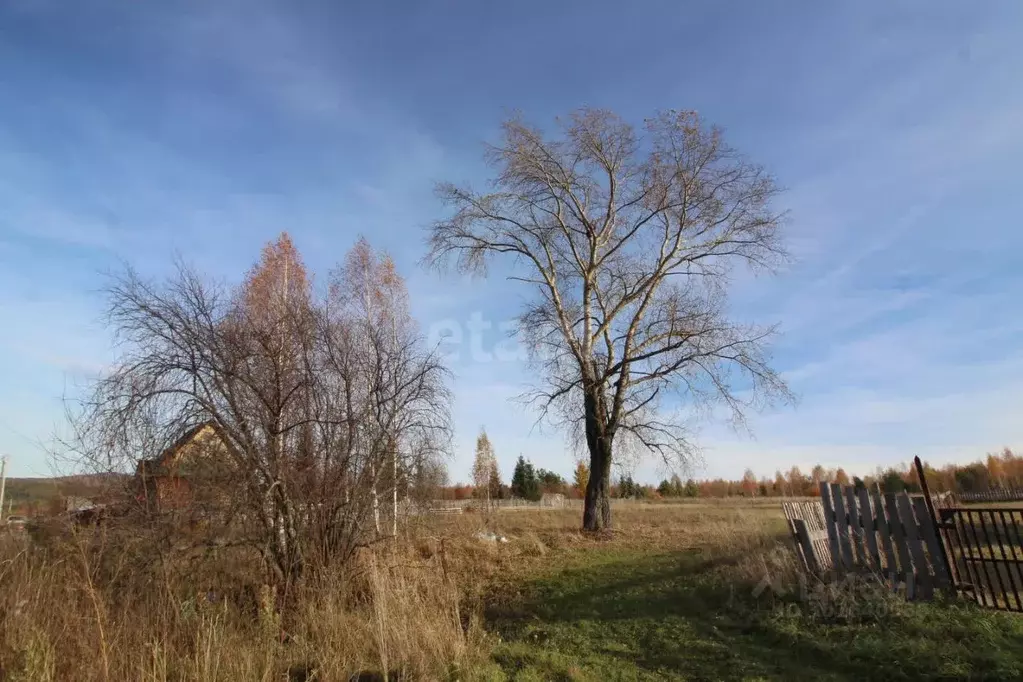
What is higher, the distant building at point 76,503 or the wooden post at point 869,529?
the distant building at point 76,503

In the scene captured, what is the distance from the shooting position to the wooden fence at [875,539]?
24.2 ft

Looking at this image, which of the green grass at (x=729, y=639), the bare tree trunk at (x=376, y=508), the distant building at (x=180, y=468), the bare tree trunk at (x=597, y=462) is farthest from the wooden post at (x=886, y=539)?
the distant building at (x=180, y=468)

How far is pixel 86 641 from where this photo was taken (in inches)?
190

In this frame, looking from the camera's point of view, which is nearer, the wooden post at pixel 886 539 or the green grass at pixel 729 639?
the green grass at pixel 729 639

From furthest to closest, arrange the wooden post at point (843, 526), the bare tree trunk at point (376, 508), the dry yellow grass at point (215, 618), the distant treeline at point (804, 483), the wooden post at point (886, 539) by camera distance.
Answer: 1. the distant treeline at point (804, 483)
2. the bare tree trunk at point (376, 508)
3. the wooden post at point (843, 526)
4. the wooden post at point (886, 539)
5. the dry yellow grass at point (215, 618)

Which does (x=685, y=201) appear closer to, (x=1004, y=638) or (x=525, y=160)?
(x=525, y=160)

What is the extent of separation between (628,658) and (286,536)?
4.50 metres

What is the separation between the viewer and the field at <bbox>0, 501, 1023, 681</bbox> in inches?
197

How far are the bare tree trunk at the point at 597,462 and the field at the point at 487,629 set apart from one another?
5.34 meters

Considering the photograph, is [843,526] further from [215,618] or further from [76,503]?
[76,503]

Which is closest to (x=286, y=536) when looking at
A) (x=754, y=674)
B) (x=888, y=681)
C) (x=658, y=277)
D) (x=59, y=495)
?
(x=59, y=495)

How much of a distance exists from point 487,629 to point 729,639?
3.23 m

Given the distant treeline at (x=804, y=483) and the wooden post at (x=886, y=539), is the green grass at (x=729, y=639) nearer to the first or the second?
the wooden post at (x=886, y=539)

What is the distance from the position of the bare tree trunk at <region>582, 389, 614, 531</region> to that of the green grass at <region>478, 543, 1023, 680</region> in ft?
18.8
